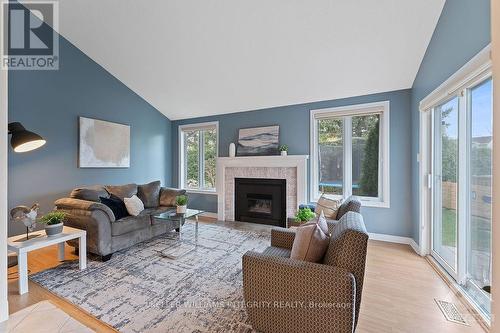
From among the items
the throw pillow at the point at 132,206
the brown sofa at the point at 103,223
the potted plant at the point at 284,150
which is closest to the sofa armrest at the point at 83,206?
the brown sofa at the point at 103,223

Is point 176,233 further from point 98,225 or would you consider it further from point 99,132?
point 99,132

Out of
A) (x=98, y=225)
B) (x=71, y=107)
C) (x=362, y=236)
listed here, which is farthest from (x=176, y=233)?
(x=362, y=236)

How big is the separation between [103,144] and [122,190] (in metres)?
1.11

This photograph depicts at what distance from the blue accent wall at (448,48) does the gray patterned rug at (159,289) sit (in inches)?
106

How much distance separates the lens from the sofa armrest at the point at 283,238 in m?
2.21

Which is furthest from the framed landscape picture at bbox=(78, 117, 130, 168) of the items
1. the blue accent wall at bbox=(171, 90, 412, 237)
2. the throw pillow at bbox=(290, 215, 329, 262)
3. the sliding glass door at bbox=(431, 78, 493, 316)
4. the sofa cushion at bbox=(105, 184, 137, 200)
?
the sliding glass door at bbox=(431, 78, 493, 316)

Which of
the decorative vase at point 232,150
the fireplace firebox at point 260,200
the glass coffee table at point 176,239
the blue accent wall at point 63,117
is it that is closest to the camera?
the glass coffee table at point 176,239

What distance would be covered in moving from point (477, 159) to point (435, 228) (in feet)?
4.22

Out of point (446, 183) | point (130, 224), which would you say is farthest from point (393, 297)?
point (130, 224)

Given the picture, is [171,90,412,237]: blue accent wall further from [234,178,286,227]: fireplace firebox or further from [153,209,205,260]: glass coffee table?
A: [153,209,205,260]: glass coffee table

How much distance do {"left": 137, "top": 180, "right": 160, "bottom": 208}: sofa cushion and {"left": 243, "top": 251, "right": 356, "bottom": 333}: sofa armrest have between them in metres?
2.99

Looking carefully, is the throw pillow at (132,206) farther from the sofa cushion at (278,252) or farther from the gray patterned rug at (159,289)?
the sofa cushion at (278,252)

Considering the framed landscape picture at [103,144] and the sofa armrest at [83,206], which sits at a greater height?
the framed landscape picture at [103,144]

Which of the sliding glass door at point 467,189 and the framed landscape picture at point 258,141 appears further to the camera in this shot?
the framed landscape picture at point 258,141
